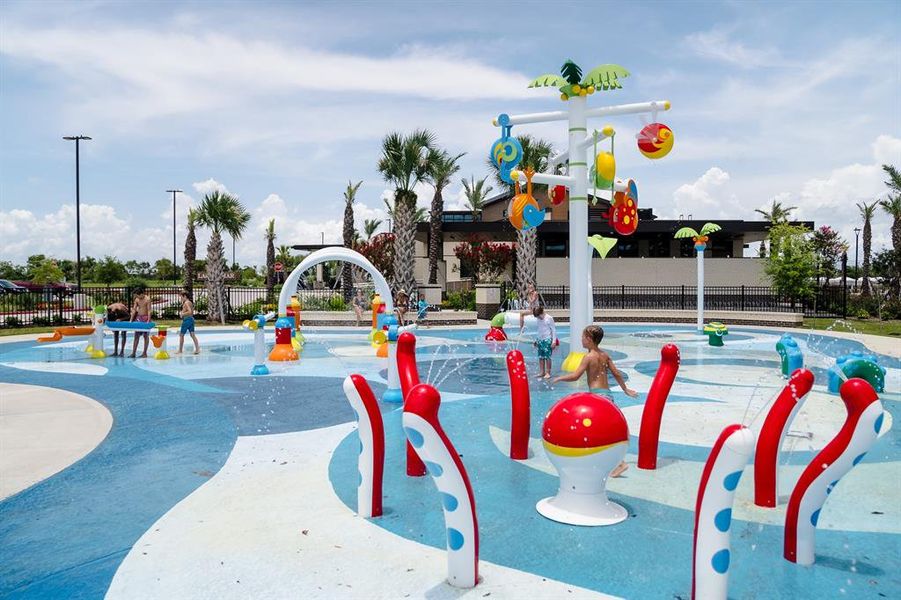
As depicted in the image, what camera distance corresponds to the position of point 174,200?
61.3 m

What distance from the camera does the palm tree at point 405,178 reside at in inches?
1161

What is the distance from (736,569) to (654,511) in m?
1.16

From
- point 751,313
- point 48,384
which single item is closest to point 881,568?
point 48,384

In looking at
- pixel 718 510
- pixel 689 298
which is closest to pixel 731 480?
pixel 718 510

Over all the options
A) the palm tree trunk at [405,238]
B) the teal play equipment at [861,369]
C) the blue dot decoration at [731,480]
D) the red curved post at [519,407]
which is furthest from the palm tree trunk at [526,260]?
the blue dot decoration at [731,480]

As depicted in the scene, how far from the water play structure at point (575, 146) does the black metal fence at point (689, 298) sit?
65.7 feet

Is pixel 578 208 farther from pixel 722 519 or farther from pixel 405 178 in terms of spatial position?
→ pixel 405 178

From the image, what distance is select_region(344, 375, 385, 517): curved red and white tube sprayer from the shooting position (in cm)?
549

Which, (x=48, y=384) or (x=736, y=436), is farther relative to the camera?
(x=48, y=384)

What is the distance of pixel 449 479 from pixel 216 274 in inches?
1062

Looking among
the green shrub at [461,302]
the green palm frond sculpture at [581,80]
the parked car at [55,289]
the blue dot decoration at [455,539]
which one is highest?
the green palm frond sculpture at [581,80]

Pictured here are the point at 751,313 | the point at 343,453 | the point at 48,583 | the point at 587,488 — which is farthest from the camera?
the point at 751,313

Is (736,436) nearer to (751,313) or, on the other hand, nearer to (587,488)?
(587,488)

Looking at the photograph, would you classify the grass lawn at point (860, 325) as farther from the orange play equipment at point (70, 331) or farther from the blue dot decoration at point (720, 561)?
the orange play equipment at point (70, 331)
